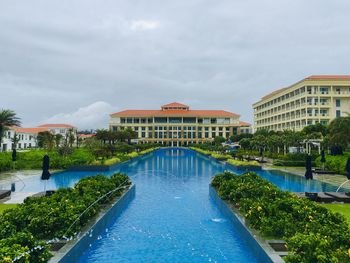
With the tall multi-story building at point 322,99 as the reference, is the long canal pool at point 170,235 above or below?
below

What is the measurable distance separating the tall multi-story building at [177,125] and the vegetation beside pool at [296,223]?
86769 mm

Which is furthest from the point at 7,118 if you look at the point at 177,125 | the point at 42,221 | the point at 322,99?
the point at 177,125

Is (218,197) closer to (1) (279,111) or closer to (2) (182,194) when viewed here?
(2) (182,194)

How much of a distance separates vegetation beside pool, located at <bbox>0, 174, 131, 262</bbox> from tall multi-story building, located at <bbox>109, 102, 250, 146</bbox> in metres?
87.7

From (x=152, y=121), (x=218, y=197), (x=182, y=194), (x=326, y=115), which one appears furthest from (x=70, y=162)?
(x=152, y=121)

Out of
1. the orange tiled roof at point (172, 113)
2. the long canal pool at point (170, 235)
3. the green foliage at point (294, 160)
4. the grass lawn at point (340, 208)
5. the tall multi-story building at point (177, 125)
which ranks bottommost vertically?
the long canal pool at point (170, 235)

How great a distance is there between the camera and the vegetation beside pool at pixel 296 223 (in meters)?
5.01

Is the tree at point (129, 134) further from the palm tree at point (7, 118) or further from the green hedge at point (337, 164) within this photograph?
the green hedge at point (337, 164)

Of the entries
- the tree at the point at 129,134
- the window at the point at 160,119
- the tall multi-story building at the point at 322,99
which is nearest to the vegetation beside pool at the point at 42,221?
the tree at the point at 129,134

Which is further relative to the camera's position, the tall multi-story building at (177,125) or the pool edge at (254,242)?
the tall multi-story building at (177,125)

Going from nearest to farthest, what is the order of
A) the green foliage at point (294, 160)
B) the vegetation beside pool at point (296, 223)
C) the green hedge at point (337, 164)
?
the vegetation beside pool at point (296, 223) → the green hedge at point (337, 164) → the green foliage at point (294, 160)

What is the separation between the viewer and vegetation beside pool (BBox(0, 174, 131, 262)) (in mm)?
5160

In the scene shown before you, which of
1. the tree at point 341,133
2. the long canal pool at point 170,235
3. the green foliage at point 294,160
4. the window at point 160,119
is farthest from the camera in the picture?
the window at point 160,119

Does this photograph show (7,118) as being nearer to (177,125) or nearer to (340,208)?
(340,208)
